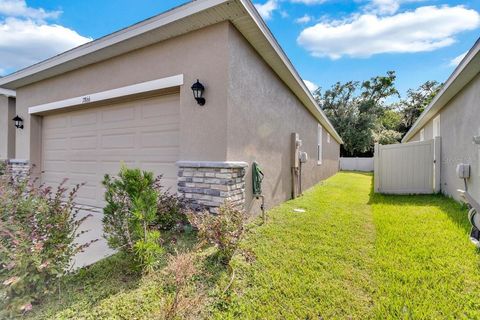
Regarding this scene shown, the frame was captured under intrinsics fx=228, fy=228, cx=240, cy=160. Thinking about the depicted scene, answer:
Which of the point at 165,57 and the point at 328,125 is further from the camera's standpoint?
the point at 328,125

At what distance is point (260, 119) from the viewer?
504 cm

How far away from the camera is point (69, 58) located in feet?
17.0

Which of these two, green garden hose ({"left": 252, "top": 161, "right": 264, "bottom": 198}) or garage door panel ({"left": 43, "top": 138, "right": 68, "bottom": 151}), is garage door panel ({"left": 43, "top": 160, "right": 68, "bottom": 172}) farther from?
green garden hose ({"left": 252, "top": 161, "right": 264, "bottom": 198})

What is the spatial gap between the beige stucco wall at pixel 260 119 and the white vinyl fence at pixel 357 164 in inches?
700

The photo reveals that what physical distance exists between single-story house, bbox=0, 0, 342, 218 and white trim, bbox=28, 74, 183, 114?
0.08ft

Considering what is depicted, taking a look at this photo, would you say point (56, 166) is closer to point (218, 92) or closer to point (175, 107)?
point (175, 107)

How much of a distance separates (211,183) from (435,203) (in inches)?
241

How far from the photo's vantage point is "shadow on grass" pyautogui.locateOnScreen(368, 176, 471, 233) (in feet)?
14.8

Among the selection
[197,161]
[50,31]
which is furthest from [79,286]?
[50,31]

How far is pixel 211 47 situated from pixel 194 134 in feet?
5.01

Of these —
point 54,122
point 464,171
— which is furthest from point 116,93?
point 464,171

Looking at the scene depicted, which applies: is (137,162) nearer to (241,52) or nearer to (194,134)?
(194,134)

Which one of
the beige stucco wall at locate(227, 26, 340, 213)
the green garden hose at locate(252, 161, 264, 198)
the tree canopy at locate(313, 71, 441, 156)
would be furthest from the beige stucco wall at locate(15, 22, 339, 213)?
the tree canopy at locate(313, 71, 441, 156)

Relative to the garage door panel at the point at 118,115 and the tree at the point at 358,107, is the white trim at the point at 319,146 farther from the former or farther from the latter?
the tree at the point at 358,107
